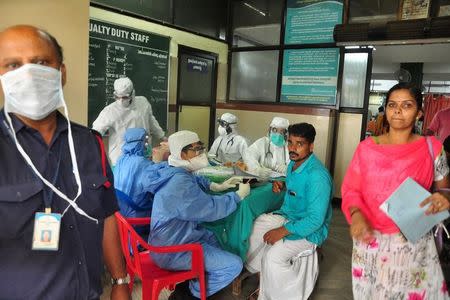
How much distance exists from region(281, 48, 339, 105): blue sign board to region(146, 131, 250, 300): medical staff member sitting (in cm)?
320

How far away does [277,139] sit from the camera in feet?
11.6

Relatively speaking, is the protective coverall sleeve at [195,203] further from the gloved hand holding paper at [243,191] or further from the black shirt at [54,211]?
the black shirt at [54,211]

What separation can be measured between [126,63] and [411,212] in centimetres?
355

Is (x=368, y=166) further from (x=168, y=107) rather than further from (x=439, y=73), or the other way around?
(x=439, y=73)

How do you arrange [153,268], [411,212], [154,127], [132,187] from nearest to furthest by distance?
[411,212]
[153,268]
[132,187]
[154,127]

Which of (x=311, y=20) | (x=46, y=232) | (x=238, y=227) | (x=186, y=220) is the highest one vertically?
(x=311, y=20)

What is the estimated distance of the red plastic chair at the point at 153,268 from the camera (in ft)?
6.31

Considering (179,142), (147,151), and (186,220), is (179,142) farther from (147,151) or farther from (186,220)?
(147,151)

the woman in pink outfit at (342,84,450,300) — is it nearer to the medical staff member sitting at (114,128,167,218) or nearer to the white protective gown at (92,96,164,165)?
the medical staff member sitting at (114,128,167,218)

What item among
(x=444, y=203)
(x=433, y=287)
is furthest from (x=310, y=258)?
(x=444, y=203)

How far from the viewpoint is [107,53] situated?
3.96 meters

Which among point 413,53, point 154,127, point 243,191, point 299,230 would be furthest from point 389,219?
point 413,53

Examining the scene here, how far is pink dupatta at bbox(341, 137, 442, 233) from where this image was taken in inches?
58.8

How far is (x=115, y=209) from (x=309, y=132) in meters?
1.52
